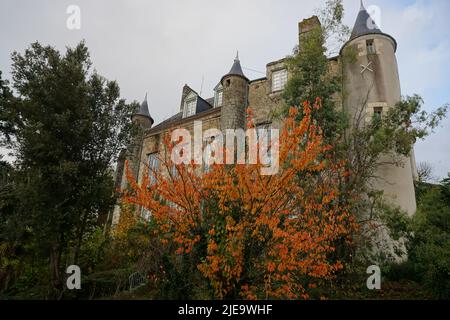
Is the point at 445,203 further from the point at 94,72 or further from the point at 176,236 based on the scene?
the point at 94,72

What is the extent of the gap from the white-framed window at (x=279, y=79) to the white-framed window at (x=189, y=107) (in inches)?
244

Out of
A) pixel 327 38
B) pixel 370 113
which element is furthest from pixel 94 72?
pixel 370 113

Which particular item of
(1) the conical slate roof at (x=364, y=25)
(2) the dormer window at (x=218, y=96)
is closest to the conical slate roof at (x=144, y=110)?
(2) the dormer window at (x=218, y=96)

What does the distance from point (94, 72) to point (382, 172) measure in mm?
12684

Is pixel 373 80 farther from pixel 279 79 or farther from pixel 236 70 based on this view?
pixel 236 70

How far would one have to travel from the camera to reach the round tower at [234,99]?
16.9 metres

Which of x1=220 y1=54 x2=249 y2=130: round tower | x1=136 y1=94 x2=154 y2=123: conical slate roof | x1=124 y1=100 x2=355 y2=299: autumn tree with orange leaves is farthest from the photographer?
x1=136 y1=94 x2=154 y2=123: conical slate roof

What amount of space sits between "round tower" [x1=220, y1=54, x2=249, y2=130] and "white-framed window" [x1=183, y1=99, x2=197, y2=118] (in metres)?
3.68

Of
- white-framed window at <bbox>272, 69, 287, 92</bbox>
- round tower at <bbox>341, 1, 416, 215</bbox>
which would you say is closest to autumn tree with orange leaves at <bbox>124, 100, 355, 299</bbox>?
round tower at <bbox>341, 1, 416, 215</bbox>

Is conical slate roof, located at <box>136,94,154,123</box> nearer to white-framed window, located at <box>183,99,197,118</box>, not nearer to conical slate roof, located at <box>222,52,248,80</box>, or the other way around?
white-framed window, located at <box>183,99,197,118</box>

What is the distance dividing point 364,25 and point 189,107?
11884mm

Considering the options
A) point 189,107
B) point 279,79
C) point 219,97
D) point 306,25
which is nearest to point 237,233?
point 279,79

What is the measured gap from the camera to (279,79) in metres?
17.6

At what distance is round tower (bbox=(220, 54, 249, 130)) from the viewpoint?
16906mm
